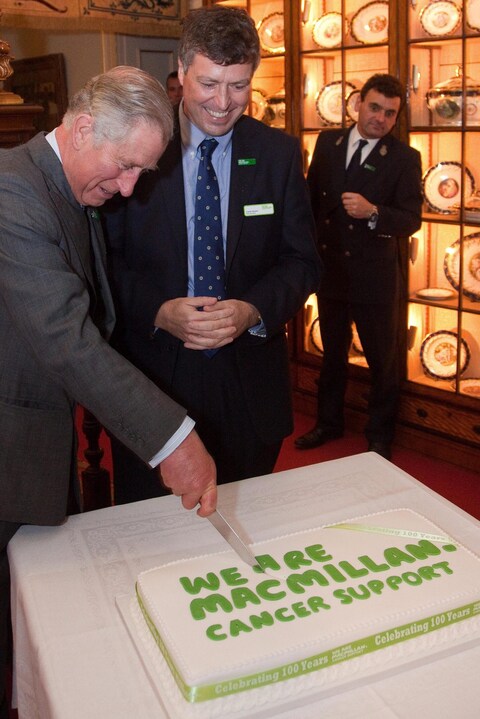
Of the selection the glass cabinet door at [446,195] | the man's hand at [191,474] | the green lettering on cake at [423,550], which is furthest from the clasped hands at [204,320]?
the glass cabinet door at [446,195]

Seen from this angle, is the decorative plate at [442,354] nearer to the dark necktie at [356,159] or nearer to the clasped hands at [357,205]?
the clasped hands at [357,205]

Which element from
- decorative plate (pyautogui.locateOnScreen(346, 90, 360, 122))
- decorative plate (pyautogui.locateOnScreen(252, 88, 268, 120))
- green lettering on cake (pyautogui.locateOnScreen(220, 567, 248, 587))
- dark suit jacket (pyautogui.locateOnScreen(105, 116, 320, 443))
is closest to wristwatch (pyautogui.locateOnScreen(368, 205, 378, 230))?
decorative plate (pyautogui.locateOnScreen(346, 90, 360, 122))

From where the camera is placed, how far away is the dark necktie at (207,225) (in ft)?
6.65

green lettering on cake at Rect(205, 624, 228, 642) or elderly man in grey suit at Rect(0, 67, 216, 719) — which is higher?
elderly man in grey suit at Rect(0, 67, 216, 719)

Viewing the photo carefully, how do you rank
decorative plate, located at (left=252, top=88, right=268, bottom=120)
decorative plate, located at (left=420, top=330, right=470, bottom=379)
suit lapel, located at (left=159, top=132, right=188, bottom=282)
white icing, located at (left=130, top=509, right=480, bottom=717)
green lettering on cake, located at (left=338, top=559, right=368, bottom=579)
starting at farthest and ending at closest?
decorative plate, located at (left=252, top=88, right=268, bottom=120)
decorative plate, located at (left=420, top=330, right=470, bottom=379)
suit lapel, located at (left=159, top=132, right=188, bottom=282)
green lettering on cake, located at (left=338, top=559, right=368, bottom=579)
white icing, located at (left=130, top=509, right=480, bottom=717)

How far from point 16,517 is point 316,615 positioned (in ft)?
2.03

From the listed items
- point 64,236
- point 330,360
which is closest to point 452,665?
point 64,236

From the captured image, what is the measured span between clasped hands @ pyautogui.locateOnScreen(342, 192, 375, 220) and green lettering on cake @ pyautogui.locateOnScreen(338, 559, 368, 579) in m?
2.58

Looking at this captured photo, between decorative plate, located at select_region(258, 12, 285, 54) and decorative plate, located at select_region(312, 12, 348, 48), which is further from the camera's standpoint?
decorative plate, located at select_region(258, 12, 285, 54)

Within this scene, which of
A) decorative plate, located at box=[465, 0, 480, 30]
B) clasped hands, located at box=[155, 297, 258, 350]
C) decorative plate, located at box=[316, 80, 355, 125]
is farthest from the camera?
decorative plate, located at box=[316, 80, 355, 125]

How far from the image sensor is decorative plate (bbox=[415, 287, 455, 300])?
3934 mm

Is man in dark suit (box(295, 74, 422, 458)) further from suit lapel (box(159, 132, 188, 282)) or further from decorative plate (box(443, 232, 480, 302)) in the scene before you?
suit lapel (box(159, 132, 188, 282))

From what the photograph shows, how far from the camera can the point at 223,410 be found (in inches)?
84.3

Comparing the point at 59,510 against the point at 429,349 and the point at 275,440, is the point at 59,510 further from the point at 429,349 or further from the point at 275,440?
the point at 429,349
